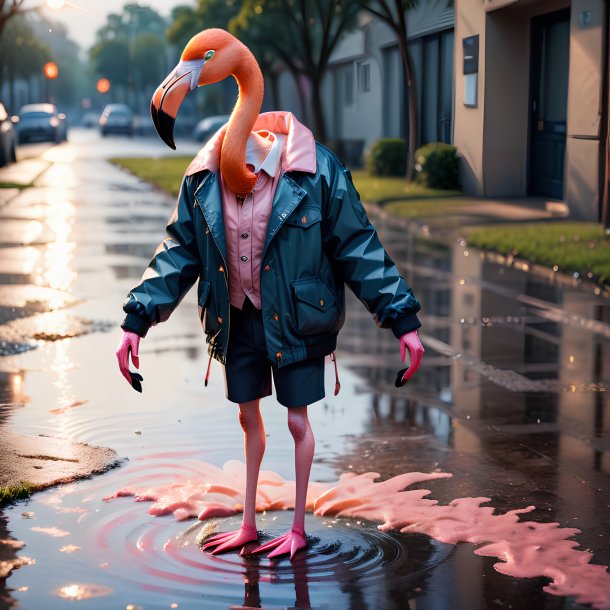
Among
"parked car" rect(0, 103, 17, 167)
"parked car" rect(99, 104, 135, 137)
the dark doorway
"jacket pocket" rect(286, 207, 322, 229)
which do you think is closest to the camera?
"jacket pocket" rect(286, 207, 322, 229)

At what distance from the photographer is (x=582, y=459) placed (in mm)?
6109

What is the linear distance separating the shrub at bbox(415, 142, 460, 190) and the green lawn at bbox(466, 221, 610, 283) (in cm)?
145

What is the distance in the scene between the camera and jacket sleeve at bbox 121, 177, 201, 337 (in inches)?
178

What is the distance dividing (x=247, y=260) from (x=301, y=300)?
0.24 m

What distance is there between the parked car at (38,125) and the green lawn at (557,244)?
37328 mm

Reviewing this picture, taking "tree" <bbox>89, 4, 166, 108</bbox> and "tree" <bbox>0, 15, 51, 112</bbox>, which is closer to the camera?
"tree" <bbox>0, 15, 51, 112</bbox>

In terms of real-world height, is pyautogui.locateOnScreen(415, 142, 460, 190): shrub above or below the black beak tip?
below

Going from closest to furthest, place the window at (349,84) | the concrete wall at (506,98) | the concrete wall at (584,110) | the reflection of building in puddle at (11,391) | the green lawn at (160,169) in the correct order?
the reflection of building in puddle at (11,391) < the concrete wall at (506,98) < the concrete wall at (584,110) < the green lawn at (160,169) < the window at (349,84)

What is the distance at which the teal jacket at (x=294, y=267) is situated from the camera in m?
4.45

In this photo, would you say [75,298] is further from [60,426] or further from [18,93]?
[18,93]

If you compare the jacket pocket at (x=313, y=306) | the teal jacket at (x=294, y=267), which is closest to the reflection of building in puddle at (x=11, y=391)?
the teal jacket at (x=294, y=267)

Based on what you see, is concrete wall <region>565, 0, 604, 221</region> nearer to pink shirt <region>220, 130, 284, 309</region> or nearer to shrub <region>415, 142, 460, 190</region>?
shrub <region>415, 142, 460, 190</region>

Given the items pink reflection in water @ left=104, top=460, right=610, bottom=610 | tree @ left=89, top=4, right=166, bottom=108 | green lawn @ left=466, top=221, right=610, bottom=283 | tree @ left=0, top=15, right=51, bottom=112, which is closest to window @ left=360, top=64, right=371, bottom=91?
green lawn @ left=466, top=221, right=610, bottom=283

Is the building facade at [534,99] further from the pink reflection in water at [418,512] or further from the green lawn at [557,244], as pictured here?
the pink reflection in water at [418,512]
